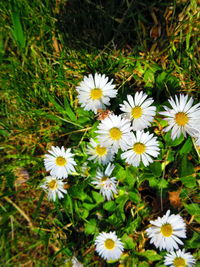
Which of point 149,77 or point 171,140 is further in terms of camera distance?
point 149,77

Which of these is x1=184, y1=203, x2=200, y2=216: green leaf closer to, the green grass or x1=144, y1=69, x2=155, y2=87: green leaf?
the green grass

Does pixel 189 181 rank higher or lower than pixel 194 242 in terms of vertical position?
higher

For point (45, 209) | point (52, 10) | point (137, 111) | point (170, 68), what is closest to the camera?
point (137, 111)

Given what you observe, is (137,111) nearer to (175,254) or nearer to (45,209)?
(175,254)

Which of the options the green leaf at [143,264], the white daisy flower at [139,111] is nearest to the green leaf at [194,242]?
the green leaf at [143,264]

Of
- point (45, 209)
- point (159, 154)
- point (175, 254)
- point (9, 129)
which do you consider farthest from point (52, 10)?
point (175, 254)

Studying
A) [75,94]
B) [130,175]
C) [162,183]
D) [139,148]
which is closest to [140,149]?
[139,148]

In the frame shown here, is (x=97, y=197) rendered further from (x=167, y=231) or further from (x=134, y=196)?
(x=167, y=231)
